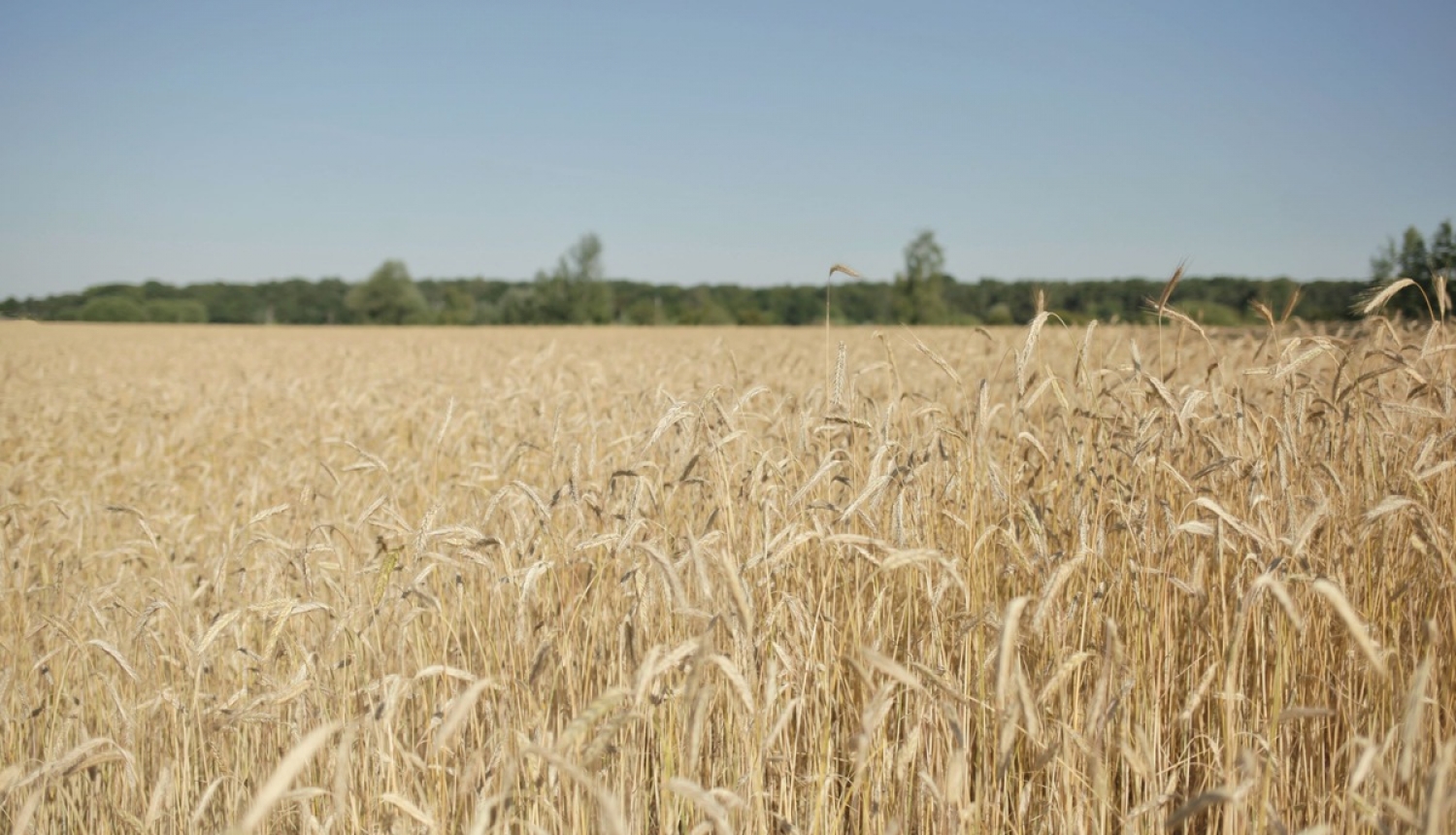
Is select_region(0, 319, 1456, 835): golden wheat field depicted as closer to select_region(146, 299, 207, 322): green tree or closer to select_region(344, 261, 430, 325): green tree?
select_region(146, 299, 207, 322): green tree

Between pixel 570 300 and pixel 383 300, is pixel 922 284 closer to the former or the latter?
pixel 570 300

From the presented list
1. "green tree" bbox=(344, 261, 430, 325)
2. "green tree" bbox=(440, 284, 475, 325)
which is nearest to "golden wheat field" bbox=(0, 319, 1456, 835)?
"green tree" bbox=(440, 284, 475, 325)

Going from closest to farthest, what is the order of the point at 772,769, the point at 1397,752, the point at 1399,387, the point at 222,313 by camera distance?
1. the point at 1397,752
2. the point at 772,769
3. the point at 1399,387
4. the point at 222,313

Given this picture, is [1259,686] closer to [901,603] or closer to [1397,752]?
[1397,752]

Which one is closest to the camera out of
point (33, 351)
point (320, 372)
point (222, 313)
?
point (320, 372)

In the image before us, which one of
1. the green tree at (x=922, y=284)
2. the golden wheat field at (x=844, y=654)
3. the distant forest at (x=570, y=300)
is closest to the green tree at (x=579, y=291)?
the distant forest at (x=570, y=300)

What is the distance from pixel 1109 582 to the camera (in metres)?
2.64

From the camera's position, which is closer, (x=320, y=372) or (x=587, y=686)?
(x=587, y=686)

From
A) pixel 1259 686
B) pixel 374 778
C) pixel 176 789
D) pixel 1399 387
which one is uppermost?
pixel 1399 387

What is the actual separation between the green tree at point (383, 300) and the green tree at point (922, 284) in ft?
184

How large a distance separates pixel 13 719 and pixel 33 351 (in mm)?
22742

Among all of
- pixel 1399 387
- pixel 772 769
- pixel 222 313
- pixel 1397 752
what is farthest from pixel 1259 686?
pixel 222 313

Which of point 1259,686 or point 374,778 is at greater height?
point 1259,686

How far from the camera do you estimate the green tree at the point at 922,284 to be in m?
90.2
